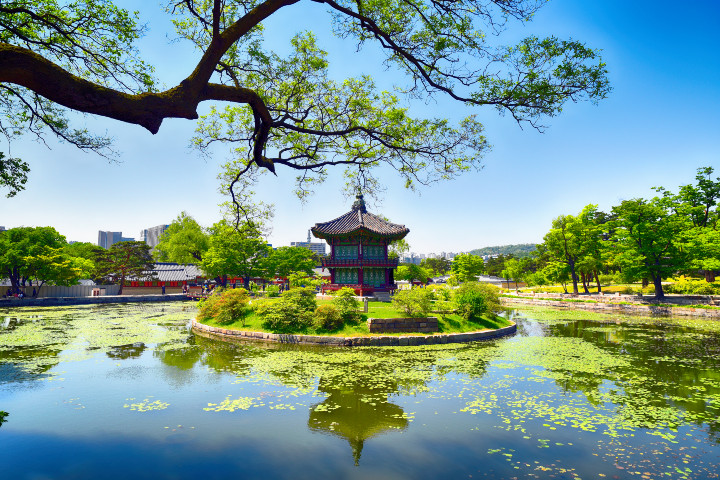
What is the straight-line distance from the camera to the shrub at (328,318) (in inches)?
631

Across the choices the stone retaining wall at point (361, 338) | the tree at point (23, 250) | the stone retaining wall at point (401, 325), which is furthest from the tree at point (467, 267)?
the tree at point (23, 250)

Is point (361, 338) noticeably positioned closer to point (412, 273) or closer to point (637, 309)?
point (637, 309)

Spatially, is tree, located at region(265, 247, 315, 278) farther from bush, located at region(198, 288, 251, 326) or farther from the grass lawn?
the grass lawn

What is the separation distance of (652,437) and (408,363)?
21.1 ft

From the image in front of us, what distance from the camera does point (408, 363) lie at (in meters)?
11.7

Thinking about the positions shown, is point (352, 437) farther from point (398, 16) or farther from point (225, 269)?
point (225, 269)

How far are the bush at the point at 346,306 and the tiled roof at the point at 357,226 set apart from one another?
13.4 meters

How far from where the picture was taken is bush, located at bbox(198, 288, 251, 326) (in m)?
18.6

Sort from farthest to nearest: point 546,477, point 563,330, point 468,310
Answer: point 563,330, point 468,310, point 546,477

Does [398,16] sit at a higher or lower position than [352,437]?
higher

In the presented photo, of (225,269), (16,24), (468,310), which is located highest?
(16,24)

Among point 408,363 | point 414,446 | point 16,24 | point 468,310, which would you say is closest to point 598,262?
point 468,310

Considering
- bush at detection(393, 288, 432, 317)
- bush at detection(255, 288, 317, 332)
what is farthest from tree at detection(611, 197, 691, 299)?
bush at detection(255, 288, 317, 332)

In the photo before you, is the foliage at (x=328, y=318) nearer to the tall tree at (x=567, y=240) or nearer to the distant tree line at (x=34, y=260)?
the distant tree line at (x=34, y=260)
